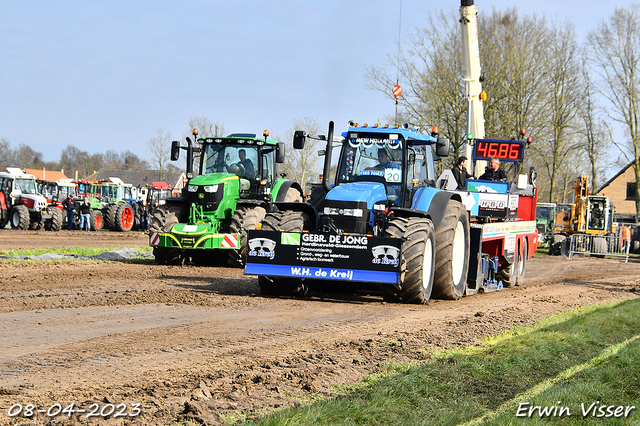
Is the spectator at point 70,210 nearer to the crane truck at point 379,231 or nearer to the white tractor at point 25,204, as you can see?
the white tractor at point 25,204

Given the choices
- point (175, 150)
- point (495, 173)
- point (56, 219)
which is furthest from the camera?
point (56, 219)

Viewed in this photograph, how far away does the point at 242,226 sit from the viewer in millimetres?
15336

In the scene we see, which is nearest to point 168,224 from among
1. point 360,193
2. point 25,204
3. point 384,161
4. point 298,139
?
point 298,139

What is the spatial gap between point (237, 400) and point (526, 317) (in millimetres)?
5920

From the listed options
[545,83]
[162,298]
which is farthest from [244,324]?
[545,83]

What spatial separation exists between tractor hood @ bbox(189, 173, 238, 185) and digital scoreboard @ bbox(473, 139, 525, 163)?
5.80 metres

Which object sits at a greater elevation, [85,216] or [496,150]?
[496,150]

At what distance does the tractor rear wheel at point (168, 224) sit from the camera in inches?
610

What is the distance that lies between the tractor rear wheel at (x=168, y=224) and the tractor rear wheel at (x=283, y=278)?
5.21m

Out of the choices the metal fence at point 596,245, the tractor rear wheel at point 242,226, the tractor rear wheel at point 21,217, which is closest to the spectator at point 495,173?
the tractor rear wheel at point 242,226

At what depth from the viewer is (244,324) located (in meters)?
8.02

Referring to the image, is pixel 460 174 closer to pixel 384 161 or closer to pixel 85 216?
pixel 384 161

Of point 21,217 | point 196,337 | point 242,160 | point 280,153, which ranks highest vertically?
point 280,153

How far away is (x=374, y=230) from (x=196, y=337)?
3956mm
